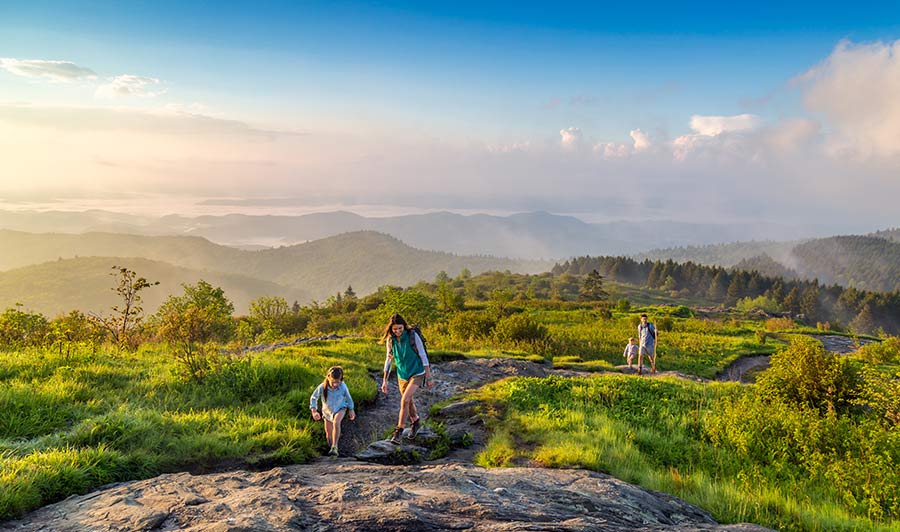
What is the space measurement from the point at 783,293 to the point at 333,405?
14545cm

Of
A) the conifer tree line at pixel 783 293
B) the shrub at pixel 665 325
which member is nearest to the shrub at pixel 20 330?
the shrub at pixel 665 325

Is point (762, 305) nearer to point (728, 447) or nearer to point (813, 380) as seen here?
point (813, 380)

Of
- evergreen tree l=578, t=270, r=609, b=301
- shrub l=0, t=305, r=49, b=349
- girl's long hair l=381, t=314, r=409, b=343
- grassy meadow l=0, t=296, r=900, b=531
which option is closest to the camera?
grassy meadow l=0, t=296, r=900, b=531

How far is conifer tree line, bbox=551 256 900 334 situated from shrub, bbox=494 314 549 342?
337 feet

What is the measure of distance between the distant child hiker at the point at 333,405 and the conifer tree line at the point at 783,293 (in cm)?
11944

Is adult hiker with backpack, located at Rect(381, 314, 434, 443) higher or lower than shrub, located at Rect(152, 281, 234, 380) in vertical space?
higher

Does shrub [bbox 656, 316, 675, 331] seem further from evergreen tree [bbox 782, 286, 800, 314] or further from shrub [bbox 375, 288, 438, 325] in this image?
evergreen tree [bbox 782, 286, 800, 314]

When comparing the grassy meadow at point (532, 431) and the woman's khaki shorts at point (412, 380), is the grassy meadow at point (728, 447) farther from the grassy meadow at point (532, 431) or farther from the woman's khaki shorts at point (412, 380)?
the woman's khaki shorts at point (412, 380)

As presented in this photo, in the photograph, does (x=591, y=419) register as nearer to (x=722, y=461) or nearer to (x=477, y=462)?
(x=722, y=461)

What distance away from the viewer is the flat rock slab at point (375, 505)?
4277 mm

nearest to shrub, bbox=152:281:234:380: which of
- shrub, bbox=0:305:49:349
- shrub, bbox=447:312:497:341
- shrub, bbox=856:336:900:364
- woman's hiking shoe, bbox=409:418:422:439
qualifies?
shrub, bbox=0:305:49:349

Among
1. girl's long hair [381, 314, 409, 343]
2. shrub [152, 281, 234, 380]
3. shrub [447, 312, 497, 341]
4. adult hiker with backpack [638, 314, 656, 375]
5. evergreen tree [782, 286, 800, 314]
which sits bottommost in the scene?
evergreen tree [782, 286, 800, 314]

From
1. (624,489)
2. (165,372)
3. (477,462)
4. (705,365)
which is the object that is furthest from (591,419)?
(705,365)

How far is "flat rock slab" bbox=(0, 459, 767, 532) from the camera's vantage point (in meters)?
4.28
